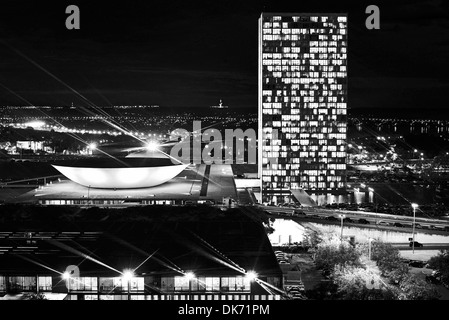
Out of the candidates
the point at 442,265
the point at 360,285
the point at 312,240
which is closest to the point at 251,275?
the point at 360,285

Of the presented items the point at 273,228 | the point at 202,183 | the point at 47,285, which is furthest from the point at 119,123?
the point at 47,285

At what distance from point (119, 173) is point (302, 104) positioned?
73.2ft

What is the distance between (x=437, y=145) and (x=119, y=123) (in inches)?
2595

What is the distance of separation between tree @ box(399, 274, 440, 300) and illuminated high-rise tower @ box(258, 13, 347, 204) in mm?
29336

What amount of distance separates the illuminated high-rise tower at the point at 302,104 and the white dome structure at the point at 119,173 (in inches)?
680

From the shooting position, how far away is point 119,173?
25953mm

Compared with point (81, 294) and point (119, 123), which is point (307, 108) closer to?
point (81, 294)

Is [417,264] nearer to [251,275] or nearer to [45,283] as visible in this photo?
[251,275]

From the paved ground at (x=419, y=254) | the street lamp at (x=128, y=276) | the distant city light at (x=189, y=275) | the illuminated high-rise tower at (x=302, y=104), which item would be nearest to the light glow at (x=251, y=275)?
the distant city light at (x=189, y=275)

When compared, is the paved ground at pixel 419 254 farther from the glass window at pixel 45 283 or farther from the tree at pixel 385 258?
the glass window at pixel 45 283

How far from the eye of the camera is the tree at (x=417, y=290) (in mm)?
12820

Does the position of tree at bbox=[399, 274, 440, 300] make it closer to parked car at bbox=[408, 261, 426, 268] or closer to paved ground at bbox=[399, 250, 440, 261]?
parked car at bbox=[408, 261, 426, 268]

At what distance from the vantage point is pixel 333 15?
44.2 metres

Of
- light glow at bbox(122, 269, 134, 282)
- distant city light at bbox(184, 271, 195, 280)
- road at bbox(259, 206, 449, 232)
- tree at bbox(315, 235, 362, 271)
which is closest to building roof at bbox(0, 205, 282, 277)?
distant city light at bbox(184, 271, 195, 280)
